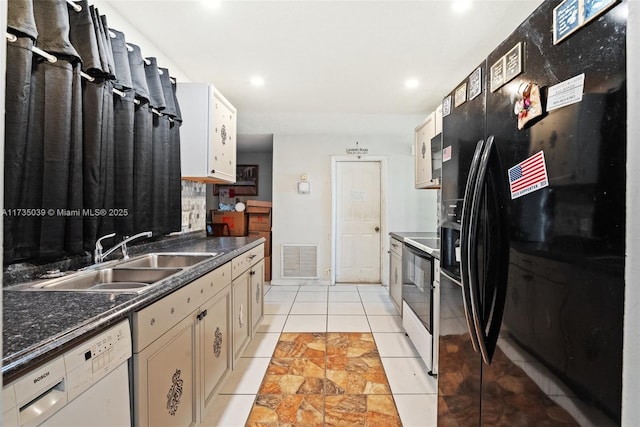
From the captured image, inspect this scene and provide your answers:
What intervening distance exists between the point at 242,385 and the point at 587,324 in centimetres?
198

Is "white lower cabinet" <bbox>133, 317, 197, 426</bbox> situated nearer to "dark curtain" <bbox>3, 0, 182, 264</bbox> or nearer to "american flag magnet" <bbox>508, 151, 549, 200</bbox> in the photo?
"dark curtain" <bbox>3, 0, 182, 264</bbox>

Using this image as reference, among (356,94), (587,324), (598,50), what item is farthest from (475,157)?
(356,94)

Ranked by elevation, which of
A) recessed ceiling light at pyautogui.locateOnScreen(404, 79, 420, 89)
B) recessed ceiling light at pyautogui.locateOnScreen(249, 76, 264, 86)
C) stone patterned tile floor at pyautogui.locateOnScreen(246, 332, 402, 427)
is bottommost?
stone patterned tile floor at pyautogui.locateOnScreen(246, 332, 402, 427)

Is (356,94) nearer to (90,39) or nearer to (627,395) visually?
(90,39)

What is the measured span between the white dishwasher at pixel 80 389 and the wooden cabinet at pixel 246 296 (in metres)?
1.08

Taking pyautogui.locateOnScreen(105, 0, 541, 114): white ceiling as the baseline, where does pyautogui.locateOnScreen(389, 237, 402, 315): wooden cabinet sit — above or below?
below

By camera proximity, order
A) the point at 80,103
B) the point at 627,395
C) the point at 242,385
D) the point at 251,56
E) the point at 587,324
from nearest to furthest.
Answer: the point at 627,395 → the point at 587,324 → the point at 80,103 → the point at 242,385 → the point at 251,56

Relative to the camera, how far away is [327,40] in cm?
246

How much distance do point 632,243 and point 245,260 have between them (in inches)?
86.8

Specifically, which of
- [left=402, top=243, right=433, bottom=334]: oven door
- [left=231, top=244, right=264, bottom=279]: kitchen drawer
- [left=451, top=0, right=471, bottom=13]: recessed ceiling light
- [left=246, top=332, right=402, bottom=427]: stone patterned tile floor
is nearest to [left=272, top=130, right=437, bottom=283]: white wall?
[left=231, top=244, right=264, bottom=279]: kitchen drawer

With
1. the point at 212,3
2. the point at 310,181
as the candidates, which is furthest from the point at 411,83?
the point at 212,3

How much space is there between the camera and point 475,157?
1.04 m

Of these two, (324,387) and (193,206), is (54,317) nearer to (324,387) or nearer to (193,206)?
(324,387)

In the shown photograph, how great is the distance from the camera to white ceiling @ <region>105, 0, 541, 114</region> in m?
2.09
